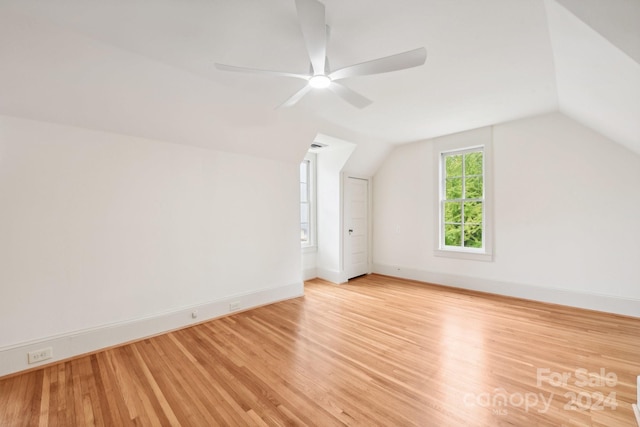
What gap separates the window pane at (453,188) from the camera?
4.56m

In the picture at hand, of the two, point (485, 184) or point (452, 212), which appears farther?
point (452, 212)

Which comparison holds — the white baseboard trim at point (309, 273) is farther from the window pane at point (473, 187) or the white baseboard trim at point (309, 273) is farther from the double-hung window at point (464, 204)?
the window pane at point (473, 187)

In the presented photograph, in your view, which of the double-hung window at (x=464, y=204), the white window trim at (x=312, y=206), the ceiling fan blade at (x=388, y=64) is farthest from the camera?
the white window trim at (x=312, y=206)

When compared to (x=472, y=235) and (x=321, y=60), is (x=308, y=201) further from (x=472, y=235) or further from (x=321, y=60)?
(x=321, y=60)

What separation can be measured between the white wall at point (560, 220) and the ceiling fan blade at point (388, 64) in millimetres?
3207

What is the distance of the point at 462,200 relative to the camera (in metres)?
4.51

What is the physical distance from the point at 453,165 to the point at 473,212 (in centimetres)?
92

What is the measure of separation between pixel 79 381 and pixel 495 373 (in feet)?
11.1

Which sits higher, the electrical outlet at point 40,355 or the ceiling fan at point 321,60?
the ceiling fan at point 321,60

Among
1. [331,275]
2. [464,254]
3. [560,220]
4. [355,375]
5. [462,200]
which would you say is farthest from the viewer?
[331,275]

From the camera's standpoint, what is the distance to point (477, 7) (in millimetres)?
1674

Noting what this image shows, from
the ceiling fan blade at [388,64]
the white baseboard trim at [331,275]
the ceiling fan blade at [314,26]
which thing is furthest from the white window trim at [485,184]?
the ceiling fan blade at [314,26]

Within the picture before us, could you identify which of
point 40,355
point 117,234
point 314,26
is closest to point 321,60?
point 314,26

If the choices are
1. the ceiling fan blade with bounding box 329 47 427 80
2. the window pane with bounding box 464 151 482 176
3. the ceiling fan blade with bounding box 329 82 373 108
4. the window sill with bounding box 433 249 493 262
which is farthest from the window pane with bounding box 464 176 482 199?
the ceiling fan blade with bounding box 329 47 427 80
